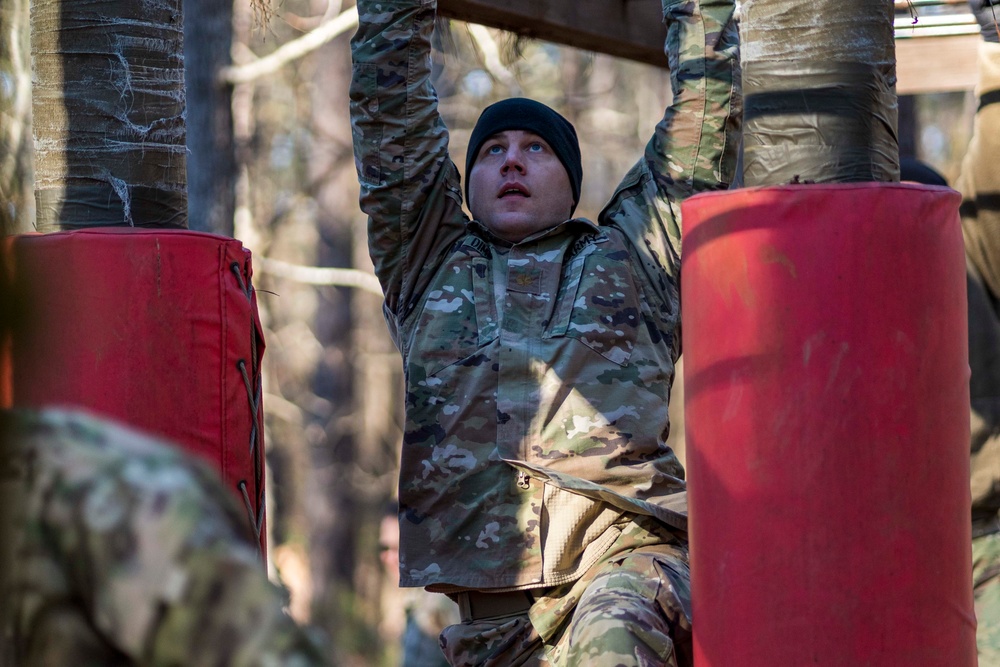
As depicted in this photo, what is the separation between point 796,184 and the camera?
7.64ft

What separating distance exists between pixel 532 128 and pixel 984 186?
1304 millimetres

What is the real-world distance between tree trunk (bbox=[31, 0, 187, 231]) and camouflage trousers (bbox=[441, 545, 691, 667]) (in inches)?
52.5

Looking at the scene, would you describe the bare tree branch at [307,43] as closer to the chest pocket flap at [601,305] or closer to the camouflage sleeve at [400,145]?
the camouflage sleeve at [400,145]

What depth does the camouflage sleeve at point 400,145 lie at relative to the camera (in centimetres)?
365

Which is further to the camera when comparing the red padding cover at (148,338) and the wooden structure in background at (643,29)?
the wooden structure in background at (643,29)

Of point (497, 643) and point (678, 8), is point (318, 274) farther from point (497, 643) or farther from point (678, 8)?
point (497, 643)

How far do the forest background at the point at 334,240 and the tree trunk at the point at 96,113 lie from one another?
7519 millimetres

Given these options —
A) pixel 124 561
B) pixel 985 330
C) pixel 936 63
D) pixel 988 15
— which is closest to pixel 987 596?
pixel 985 330

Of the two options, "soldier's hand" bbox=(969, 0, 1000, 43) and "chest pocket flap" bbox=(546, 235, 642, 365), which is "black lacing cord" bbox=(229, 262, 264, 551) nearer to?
"chest pocket flap" bbox=(546, 235, 642, 365)

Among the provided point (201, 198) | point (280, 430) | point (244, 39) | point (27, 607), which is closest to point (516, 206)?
point (27, 607)

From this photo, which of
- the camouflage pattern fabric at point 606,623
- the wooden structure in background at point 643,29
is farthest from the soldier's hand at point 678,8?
the camouflage pattern fabric at point 606,623

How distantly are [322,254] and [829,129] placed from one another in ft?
44.9

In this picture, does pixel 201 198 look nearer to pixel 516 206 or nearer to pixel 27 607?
pixel 516 206

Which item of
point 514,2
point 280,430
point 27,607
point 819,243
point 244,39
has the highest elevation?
point 244,39
